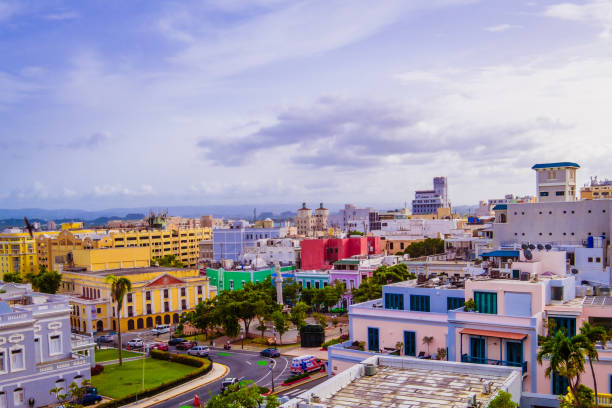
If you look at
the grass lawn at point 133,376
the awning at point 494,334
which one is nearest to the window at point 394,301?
the awning at point 494,334

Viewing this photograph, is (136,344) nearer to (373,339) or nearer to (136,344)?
(136,344)

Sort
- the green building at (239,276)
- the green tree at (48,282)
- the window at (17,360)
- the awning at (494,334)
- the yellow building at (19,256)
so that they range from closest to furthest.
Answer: the awning at (494,334) → the window at (17,360) → the green tree at (48,282) → the green building at (239,276) → the yellow building at (19,256)

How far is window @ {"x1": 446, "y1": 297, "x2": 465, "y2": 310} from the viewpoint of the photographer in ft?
139

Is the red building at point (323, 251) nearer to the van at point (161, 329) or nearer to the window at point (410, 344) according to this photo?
the van at point (161, 329)

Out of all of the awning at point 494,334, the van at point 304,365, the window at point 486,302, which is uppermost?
the window at point 486,302

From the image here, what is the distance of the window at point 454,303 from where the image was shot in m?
42.3

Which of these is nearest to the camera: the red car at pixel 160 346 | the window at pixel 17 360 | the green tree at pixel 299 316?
the window at pixel 17 360

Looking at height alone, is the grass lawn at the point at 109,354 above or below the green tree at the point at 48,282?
below

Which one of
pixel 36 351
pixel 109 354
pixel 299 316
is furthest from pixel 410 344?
pixel 109 354

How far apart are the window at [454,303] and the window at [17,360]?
→ 36994 mm

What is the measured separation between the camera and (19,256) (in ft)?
470

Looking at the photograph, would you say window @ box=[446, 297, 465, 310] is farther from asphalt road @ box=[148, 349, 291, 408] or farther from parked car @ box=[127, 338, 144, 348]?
parked car @ box=[127, 338, 144, 348]

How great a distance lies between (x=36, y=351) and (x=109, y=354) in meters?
19.2

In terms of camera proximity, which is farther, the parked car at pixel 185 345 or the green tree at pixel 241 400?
the parked car at pixel 185 345
